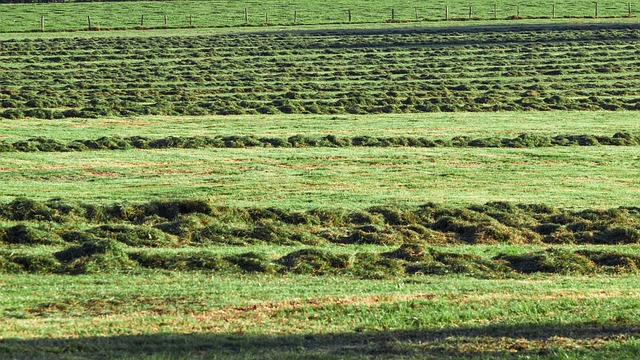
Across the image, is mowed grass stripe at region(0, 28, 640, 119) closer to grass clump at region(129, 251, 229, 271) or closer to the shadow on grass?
grass clump at region(129, 251, 229, 271)

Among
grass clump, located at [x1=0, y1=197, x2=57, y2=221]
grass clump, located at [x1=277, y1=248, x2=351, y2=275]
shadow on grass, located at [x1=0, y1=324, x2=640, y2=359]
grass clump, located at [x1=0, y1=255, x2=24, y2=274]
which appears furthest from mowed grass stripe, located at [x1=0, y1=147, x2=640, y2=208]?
shadow on grass, located at [x1=0, y1=324, x2=640, y2=359]

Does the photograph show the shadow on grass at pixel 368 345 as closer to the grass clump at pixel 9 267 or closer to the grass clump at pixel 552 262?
the grass clump at pixel 552 262

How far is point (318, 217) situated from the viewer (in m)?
24.9

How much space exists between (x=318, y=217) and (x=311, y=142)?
1358 centimetres

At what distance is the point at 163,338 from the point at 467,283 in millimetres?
6407

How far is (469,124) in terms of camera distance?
44562mm

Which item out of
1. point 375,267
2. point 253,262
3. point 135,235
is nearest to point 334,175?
point 135,235

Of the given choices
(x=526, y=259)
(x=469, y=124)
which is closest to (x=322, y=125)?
(x=469, y=124)

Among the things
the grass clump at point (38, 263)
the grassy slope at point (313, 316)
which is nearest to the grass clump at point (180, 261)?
the grassy slope at point (313, 316)

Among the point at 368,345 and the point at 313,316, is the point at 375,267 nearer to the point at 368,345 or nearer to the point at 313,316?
the point at 313,316

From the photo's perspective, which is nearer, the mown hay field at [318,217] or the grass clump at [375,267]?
the mown hay field at [318,217]

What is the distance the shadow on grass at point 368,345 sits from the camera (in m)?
13.6

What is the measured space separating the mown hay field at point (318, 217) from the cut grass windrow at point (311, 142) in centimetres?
12

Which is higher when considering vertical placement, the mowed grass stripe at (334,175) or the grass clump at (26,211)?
the grass clump at (26,211)
